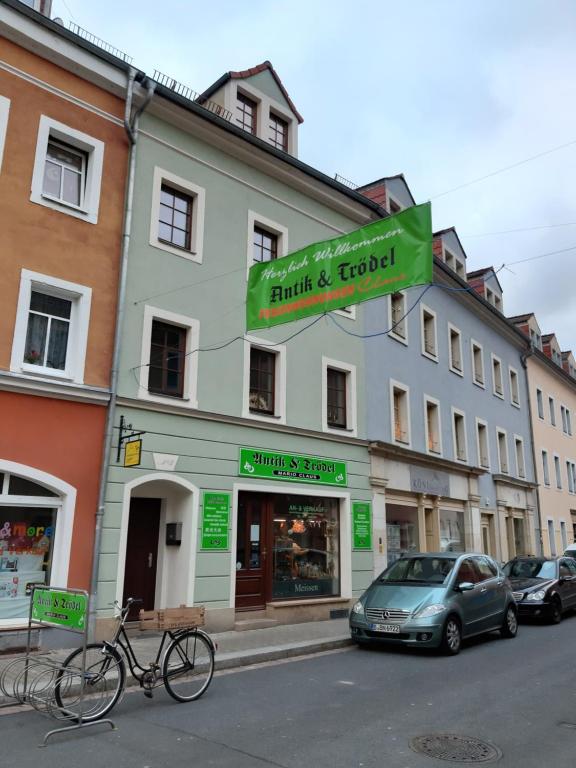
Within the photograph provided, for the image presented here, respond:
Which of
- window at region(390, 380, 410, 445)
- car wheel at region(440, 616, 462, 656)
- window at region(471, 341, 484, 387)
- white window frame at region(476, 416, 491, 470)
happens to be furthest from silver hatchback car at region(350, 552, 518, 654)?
window at region(471, 341, 484, 387)

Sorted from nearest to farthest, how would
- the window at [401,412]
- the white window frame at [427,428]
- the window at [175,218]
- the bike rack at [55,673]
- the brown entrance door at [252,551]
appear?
the bike rack at [55,673]
the window at [175,218]
the brown entrance door at [252,551]
the window at [401,412]
the white window frame at [427,428]

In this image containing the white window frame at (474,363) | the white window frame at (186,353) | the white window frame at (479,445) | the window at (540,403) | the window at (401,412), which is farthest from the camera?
the window at (540,403)

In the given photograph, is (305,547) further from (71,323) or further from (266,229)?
(266,229)

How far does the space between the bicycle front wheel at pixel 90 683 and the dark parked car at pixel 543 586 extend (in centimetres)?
1102

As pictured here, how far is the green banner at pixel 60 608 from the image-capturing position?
638cm

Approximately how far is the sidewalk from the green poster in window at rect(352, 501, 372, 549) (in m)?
2.91

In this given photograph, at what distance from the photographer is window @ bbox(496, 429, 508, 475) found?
90.2ft

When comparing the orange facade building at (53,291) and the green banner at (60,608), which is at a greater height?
the orange facade building at (53,291)

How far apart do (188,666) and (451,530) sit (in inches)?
639

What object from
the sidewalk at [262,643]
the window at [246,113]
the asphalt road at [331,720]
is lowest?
the asphalt road at [331,720]

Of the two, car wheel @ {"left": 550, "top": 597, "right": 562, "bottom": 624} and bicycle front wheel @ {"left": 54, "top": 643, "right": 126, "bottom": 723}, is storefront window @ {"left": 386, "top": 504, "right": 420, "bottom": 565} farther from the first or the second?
bicycle front wheel @ {"left": 54, "top": 643, "right": 126, "bottom": 723}

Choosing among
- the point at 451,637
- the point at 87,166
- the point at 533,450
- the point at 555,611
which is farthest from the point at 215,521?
the point at 533,450

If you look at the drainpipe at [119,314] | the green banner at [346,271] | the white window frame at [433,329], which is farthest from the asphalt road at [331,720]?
the white window frame at [433,329]

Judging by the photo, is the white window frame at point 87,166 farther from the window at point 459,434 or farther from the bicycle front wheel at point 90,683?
the window at point 459,434
